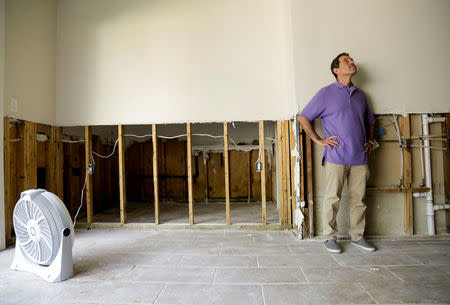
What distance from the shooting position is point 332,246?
91.6 inches

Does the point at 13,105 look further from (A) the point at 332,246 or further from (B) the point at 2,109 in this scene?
(A) the point at 332,246

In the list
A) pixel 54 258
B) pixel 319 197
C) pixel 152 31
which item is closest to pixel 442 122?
pixel 319 197

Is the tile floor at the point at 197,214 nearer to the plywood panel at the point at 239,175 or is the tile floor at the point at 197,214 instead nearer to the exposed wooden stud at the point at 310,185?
the plywood panel at the point at 239,175

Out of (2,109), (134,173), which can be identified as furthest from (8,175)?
(134,173)

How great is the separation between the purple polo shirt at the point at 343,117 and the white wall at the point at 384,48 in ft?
0.87

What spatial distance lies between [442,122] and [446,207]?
2.85 feet

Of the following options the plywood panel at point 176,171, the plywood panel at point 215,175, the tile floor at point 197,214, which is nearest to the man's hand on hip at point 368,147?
the tile floor at point 197,214

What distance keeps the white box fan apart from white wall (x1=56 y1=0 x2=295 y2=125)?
1.60 meters

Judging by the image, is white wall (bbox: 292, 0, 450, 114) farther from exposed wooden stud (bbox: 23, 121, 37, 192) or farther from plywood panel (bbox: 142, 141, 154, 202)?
plywood panel (bbox: 142, 141, 154, 202)

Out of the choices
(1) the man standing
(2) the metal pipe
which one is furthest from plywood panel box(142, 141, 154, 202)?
(2) the metal pipe

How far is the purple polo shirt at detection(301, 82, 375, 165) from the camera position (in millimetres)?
2373

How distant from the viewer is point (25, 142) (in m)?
2.89

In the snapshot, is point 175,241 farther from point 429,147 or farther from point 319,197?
point 429,147

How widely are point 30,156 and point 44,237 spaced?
59.4 inches
